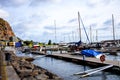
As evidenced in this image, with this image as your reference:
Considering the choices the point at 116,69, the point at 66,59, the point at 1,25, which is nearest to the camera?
the point at 116,69

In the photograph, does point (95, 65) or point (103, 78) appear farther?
point (95, 65)

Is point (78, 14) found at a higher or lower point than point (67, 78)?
higher

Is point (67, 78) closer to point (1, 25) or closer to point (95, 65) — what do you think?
point (95, 65)

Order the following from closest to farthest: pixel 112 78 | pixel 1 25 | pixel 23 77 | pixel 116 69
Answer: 1. pixel 23 77
2. pixel 112 78
3. pixel 116 69
4. pixel 1 25

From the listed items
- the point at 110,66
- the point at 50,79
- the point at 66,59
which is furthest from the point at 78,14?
the point at 50,79

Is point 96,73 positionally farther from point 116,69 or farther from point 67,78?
point 67,78

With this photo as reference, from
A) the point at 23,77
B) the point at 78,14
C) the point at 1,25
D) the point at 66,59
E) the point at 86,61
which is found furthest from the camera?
the point at 1,25

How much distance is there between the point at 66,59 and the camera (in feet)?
160

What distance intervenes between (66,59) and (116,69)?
23.1 metres

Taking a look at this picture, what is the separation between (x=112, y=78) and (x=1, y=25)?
157 metres

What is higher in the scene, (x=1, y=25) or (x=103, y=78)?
(x=1, y=25)

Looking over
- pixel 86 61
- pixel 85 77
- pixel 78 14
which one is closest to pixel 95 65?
pixel 86 61

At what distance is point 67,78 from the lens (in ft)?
81.1

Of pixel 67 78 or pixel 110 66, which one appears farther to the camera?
pixel 110 66
